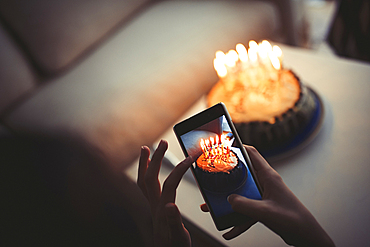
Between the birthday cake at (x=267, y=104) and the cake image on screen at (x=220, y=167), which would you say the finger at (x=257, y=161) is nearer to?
the cake image on screen at (x=220, y=167)

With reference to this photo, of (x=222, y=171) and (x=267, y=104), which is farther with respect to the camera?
(x=267, y=104)

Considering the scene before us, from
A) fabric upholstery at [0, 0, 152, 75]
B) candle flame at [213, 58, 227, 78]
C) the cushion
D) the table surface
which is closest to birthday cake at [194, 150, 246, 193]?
the table surface

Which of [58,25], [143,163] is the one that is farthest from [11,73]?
[143,163]

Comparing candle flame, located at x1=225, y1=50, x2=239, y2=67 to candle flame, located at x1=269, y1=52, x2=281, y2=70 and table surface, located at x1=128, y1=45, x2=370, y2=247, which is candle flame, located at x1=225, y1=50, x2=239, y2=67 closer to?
candle flame, located at x1=269, y1=52, x2=281, y2=70

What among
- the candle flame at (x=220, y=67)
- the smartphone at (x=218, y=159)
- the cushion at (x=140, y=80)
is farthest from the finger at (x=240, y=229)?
the cushion at (x=140, y=80)

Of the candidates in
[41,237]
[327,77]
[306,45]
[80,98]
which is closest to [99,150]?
[80,98]

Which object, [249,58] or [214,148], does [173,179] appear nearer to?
[214,148]

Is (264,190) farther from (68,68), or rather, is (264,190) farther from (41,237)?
(68,68)
